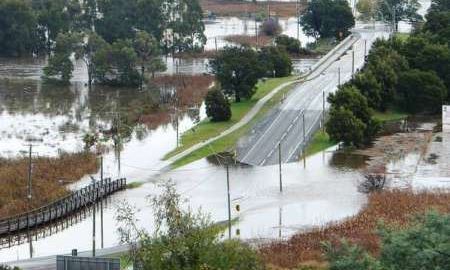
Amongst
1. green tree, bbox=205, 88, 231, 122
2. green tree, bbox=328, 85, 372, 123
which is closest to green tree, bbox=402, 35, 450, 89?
green tree, bbox=328, 85, 372, 123

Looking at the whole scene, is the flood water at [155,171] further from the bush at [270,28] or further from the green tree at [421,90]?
the bush at [270,28]

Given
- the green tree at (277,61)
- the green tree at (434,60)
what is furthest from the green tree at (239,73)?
the green tree at (434,60)

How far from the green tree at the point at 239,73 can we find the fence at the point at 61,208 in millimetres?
26608

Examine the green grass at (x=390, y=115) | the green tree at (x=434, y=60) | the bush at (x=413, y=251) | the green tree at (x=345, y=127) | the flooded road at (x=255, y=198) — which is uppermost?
the green tree at (x=434, y=60)

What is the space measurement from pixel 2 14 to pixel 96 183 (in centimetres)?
6344

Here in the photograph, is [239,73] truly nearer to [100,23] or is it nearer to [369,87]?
[369,87]

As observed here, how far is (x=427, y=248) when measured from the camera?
30672 mm

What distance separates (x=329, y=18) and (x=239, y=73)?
4646 centimetres

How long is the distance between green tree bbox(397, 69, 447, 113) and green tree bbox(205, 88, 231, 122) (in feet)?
51.4

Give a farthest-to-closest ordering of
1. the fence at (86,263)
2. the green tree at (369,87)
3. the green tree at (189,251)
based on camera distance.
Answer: the green tree at (369,87) < the green tree at (189,251) < the fence at (86,263)

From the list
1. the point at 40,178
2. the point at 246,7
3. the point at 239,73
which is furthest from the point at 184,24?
the point at 40,178

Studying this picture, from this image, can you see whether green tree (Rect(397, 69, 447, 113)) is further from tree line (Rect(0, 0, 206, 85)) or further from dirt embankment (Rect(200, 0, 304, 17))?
dirt embankment (Rect(200, 0, 304, 17))

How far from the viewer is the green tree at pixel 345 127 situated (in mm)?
74375

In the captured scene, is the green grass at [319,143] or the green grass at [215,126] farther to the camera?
the green grass at [215,126]
